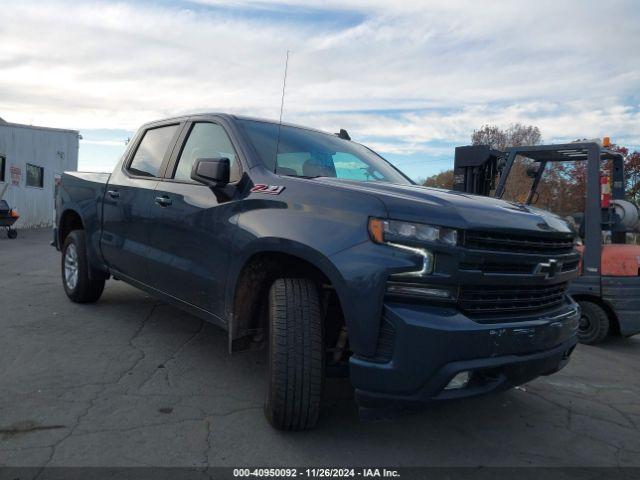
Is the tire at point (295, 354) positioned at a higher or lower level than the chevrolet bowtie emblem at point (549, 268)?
lower

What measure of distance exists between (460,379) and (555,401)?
1.72 m

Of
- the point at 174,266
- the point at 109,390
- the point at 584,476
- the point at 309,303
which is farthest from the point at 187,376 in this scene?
the point at 584,476

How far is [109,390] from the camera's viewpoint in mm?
3590

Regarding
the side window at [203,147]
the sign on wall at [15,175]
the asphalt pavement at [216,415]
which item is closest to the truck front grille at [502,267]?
the asphalt pavement at [216,415]

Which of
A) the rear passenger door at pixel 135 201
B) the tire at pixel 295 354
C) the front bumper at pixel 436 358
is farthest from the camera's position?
the rear passenger door at pixel 135 201

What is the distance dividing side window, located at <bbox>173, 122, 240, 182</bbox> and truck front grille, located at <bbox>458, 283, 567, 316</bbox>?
191 centimetres

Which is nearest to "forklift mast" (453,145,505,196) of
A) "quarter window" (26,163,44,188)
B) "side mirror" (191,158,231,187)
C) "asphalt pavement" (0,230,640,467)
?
"asphalt pavement" (0,230,640,467)

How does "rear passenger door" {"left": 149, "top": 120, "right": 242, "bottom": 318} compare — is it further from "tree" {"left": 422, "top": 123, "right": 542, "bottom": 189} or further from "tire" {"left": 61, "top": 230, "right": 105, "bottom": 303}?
"tree" {"left": 422, "top": 123, "right": 542, "bottom": 189}

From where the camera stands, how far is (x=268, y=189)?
3.30m

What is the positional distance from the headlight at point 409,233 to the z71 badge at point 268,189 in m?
0.79

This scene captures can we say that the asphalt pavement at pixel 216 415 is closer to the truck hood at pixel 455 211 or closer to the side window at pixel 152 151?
the truck hood at pixel 455 211

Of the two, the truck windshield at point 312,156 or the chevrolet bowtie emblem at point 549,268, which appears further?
the truck windshield at point 312,156

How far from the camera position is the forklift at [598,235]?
5.77 metres

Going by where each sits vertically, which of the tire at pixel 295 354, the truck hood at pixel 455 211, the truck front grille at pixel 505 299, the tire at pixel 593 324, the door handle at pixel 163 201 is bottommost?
the tire at pixel 593 324
